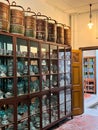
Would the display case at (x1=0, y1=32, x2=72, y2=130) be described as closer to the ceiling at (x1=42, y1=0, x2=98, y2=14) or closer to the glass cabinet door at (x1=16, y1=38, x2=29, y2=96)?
the glass cabinet door at (x1=16, y1=38, x2=29, y2=96)

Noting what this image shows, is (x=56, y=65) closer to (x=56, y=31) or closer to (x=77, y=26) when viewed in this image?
(x=56, y=31)

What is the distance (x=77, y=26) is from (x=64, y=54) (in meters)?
1.54

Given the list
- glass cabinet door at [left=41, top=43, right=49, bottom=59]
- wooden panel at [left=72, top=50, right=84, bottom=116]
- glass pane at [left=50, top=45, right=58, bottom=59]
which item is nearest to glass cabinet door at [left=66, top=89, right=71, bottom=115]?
wooden panel at [left=72, top=50, right=84, bottom=116]

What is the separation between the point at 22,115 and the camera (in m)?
3.74

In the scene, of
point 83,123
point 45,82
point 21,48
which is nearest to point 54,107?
point 45,82

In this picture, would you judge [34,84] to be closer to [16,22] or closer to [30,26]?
[30,26]

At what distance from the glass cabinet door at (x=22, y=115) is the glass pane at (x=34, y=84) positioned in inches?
14.3

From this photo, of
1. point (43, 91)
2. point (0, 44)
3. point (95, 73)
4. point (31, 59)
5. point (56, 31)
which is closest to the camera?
point (0, 44)

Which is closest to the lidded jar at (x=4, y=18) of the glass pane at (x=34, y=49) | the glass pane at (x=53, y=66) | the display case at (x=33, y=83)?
the display case at (x=33, y=83)

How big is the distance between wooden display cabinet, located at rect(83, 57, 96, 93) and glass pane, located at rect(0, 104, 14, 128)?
26.5 feet

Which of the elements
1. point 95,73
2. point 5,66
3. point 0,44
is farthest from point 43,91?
point 95,73

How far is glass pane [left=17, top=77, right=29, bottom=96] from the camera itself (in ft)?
12.1

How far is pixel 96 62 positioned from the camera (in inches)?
437

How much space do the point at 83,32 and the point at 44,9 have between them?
1.68 m
